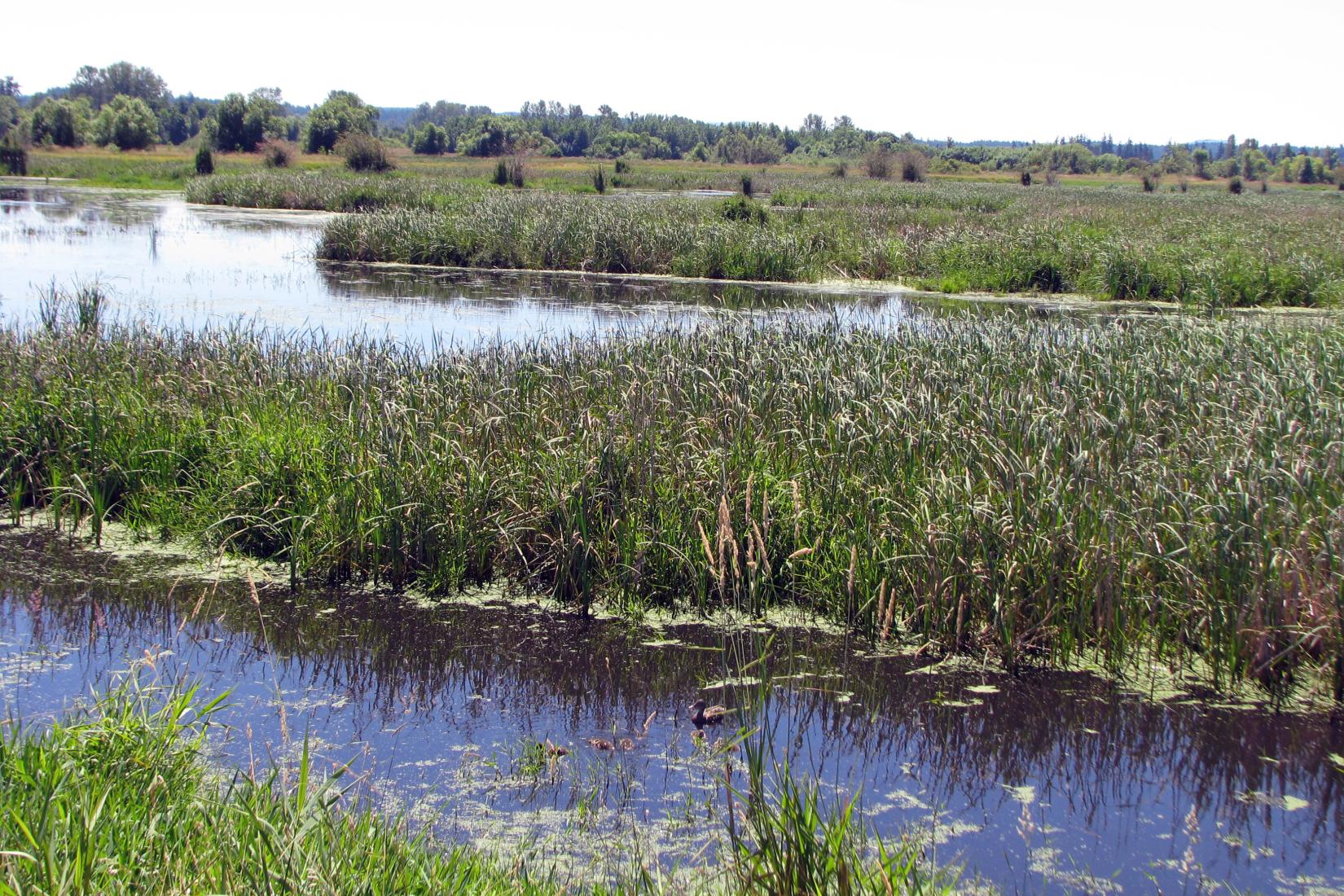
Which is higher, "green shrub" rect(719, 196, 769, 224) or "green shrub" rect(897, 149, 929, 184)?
"green shrub" rect(897, 149, 929, 184)

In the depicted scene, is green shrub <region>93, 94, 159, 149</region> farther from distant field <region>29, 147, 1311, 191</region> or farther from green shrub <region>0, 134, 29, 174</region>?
green shrub <region>0, 134, 29, 174</region>

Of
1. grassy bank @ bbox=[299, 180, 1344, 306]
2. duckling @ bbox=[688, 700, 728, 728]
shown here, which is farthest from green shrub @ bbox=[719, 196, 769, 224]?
duckling @ bbox=[688, 700, 728, 728]

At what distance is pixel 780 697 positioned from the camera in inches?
194

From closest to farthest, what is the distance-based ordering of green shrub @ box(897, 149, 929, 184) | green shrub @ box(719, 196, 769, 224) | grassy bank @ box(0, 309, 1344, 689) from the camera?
grassy bank @ box(0, 309, 1344, 689) < green shrub @ box(719, 196, 769, 224) < green shrub @ box(897, 149, 929, 184)

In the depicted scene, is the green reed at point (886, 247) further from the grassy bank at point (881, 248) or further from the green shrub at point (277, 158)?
the green shrub at point (277, 158)

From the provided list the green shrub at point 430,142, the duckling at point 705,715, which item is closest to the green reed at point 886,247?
the duckling at point 705,715

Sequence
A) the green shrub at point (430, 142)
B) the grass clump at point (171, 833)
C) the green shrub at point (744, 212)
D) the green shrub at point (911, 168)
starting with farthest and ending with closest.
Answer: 1. the green shrub at point (430, 142)
2. the green shrub at point (911, 168)
3. the green shrub at point (744, 212)
4. the grass clump at point (171, 833)

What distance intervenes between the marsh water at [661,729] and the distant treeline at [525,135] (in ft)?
177

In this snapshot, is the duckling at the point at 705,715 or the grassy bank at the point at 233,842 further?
the duckling at the point at 705,715

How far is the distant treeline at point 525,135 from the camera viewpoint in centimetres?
6731

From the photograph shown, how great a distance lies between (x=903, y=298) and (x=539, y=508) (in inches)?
530

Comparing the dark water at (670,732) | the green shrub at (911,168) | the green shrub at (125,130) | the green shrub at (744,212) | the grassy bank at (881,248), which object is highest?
the green shrub at (125,130)

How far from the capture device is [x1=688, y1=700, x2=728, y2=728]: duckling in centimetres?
456

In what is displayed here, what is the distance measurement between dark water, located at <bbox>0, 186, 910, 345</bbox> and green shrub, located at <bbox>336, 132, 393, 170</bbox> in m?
24.4
